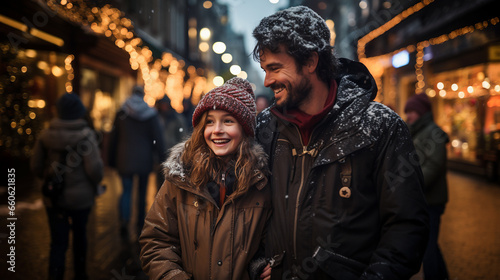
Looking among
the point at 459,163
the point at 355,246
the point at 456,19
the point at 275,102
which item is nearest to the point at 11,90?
the point at 275,102

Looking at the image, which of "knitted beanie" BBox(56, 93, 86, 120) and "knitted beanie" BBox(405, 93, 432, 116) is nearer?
"knitted beanie" BBox(56, 93, 86, 120)

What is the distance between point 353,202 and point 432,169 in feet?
8.69

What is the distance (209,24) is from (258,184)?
3991 centimetres

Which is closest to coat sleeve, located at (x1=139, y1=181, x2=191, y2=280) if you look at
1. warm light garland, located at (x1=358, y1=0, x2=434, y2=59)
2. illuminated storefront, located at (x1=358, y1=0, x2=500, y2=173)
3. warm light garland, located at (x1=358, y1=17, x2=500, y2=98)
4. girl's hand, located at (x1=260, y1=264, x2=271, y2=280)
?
girl's hand, located at (x1=260, y1=264, x2=271, y2=280)

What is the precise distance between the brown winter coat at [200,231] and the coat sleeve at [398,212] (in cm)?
61

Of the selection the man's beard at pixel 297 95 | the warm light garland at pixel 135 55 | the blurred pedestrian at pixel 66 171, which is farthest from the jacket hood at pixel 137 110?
the man's beard at pixel 297 95

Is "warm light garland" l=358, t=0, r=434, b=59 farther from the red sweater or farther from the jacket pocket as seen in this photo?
the jacket pocket

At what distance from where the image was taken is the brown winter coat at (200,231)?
6.39 ft

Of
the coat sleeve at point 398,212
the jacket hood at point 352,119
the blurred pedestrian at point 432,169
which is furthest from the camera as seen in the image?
the blurred pedestrian at point 432,169

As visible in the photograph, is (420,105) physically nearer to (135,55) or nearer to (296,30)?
(296,30)

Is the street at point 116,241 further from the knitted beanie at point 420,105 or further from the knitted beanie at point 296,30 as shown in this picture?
the knitted beanie at point 296,30

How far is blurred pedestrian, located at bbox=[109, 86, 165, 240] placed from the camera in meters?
5.89

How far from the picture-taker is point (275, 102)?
2.01m

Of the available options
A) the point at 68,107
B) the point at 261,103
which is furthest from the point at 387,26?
the point at 68,107
